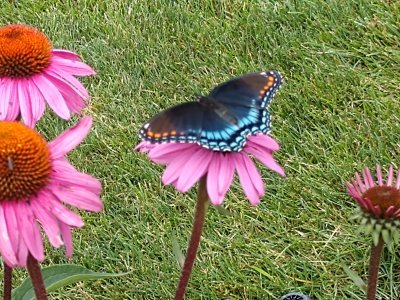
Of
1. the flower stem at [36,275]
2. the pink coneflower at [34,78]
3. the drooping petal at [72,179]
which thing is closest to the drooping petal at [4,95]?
the pink coneflower at [34,78]

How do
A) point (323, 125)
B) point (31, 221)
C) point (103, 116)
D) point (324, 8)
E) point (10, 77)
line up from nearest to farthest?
point (31, 221) < point (10, 77) < point (323, 125) < point (103, 116) < point (324, 8)

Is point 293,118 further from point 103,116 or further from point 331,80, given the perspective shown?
point 103,116

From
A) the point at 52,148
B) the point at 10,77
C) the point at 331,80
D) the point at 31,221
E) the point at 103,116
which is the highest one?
the point at 331,80

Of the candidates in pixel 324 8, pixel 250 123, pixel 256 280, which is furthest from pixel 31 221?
pixel 324 8

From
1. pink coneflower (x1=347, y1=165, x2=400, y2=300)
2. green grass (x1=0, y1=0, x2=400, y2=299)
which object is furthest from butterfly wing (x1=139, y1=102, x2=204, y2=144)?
green grass (x1=0, y1=0, x2=400, y2=299)

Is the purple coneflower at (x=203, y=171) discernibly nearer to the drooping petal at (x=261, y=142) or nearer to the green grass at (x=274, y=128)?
the drooping petal at (x=261, y=142)

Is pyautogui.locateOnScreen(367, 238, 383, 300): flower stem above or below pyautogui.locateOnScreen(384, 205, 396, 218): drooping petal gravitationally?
below

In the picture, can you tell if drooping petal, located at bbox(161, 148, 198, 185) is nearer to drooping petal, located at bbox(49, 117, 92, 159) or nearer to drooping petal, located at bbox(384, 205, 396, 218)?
drooping petal, located at bbox(49, 117, 92, 159)
